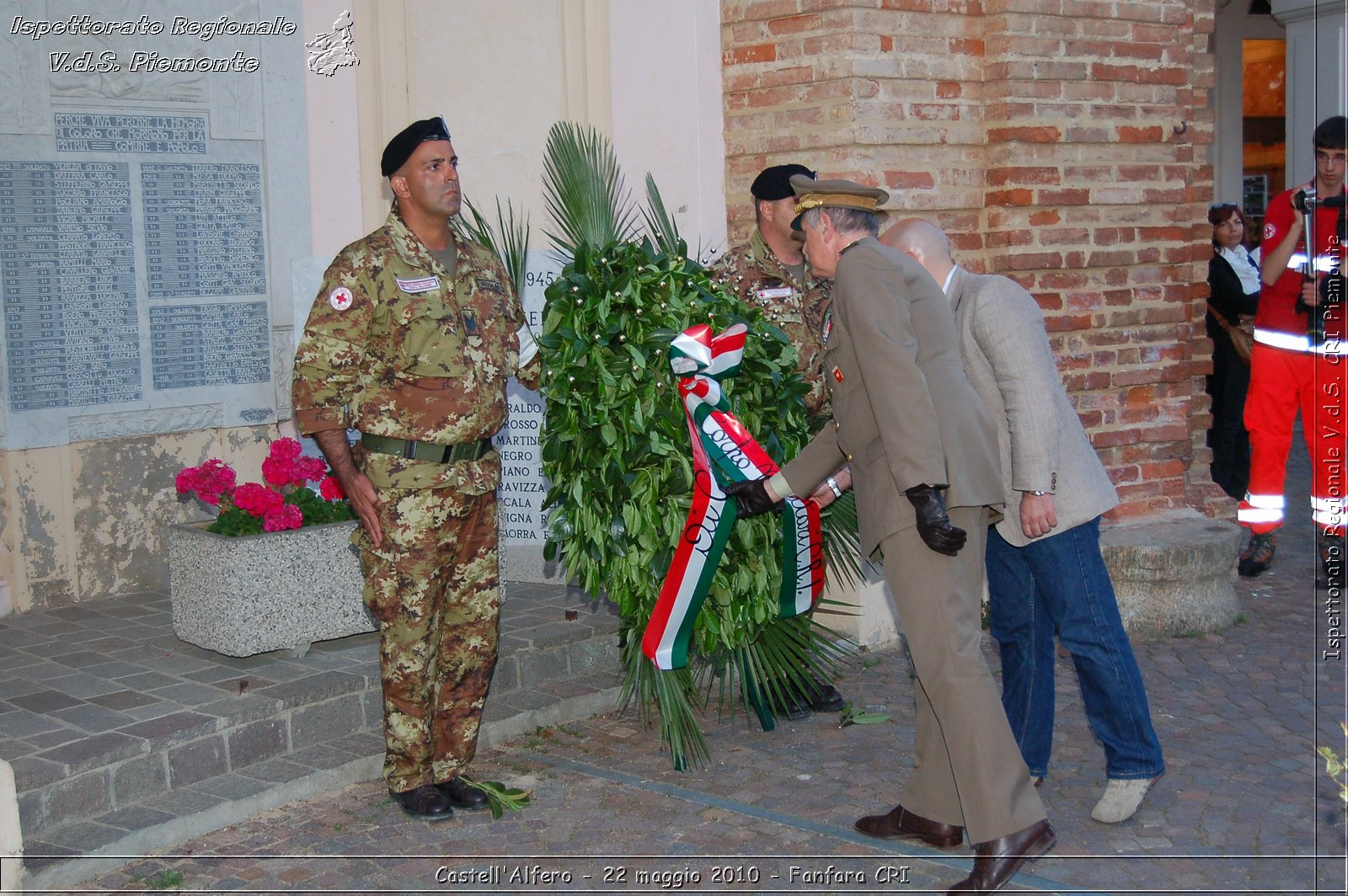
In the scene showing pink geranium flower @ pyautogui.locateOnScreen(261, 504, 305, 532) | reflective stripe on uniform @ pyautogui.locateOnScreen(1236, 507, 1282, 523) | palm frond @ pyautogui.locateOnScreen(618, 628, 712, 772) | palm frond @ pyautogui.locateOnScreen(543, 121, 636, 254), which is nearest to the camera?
palm frond @ pyautogui.locateOnScreen(618, 628, 712, 772)

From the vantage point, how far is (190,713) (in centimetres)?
476

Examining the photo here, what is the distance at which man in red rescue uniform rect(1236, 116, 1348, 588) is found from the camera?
7.33 m

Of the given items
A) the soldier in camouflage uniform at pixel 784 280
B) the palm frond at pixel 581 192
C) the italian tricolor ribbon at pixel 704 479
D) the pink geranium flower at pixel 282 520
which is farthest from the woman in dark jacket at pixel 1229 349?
the pink geranium flower at pixel 282 520

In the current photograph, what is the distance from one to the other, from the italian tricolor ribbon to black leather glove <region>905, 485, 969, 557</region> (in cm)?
82

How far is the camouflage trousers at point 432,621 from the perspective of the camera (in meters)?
4.45

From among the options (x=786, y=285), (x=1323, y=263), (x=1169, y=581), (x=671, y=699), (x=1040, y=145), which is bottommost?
(x=671, y=699)

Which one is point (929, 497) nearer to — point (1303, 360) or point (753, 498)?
point (753, 498)

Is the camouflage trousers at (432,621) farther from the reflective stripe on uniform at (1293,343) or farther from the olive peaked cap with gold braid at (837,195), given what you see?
the reflective stripe on uniform at (1293,343)

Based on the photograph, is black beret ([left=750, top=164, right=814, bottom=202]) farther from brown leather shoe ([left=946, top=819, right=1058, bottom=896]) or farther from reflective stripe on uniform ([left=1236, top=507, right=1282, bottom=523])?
reflective stripe on uniform ([left=1236, top=507, right=1282, bottom=523])

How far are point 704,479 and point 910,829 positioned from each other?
4.46 ft

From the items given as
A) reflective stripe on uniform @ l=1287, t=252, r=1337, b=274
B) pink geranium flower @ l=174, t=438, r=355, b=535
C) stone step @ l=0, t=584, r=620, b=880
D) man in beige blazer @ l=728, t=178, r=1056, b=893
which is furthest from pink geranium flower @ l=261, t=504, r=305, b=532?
reflective stripe on uniform @ l=1287, t=252, r=1337, b=274

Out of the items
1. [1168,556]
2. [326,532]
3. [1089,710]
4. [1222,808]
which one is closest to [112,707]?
[326,532]

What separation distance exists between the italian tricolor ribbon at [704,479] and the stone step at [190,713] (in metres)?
1.01

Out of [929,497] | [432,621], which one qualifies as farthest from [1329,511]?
[432,621]
